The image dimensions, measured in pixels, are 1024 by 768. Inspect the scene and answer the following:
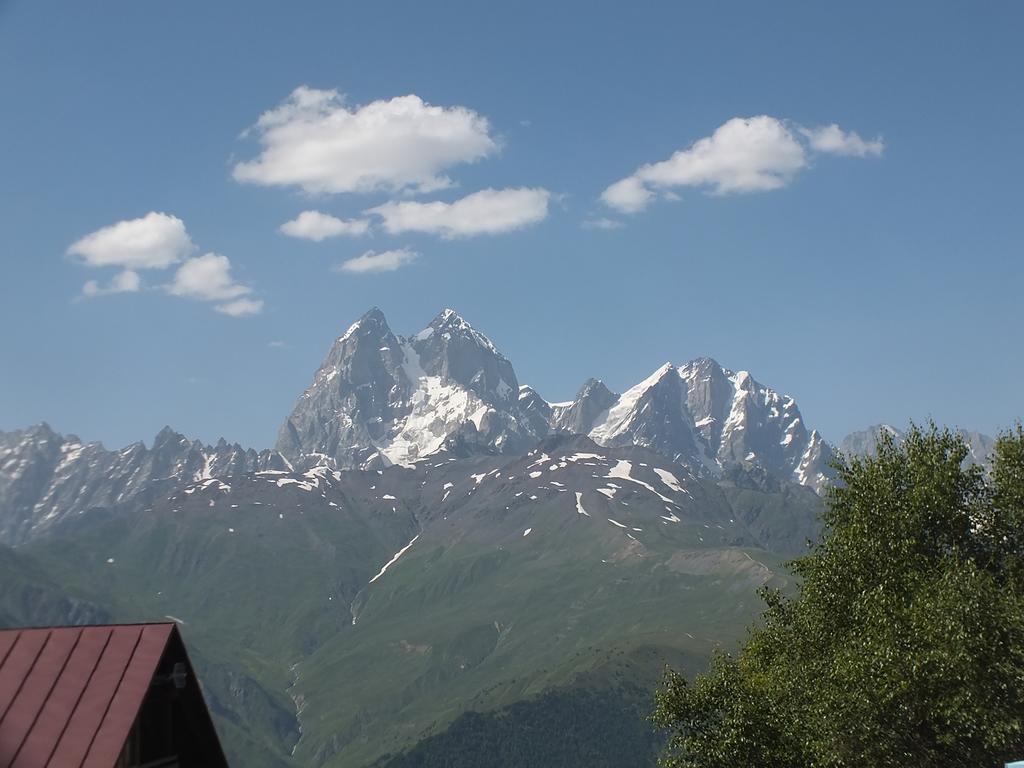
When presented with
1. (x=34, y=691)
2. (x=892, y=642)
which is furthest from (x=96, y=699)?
(x=892, y=642)

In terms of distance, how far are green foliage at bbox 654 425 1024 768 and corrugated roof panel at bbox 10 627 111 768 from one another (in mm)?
33314

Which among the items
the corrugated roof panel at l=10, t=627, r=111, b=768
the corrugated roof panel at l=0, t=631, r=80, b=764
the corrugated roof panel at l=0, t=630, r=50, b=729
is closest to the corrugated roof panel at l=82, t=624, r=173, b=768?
the corrugated roof panel at l=10, t=627, r=111, b=768

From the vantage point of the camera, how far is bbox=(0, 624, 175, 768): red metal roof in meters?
26.3

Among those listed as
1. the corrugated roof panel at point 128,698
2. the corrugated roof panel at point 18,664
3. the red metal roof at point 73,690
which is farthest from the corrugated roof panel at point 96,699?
the corrugated roof panel at point 18,664

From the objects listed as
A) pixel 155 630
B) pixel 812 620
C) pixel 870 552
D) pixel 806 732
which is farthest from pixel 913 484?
pixel 155 630

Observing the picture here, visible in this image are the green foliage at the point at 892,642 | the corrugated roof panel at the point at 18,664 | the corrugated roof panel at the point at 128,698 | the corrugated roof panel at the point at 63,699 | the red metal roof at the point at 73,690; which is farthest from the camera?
the green foliage at the point at 892,642

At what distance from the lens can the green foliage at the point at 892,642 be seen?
47406 mm

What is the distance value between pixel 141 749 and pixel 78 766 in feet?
9.84

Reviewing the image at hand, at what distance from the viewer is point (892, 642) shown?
4962 centimetres

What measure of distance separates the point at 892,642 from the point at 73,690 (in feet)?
116

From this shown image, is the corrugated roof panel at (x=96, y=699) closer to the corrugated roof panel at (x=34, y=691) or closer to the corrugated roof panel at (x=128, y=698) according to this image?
the corrugated roof panel at (x=128, y=698)

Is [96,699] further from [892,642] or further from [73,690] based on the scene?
[892,642]

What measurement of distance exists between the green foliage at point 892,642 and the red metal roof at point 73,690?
107ft

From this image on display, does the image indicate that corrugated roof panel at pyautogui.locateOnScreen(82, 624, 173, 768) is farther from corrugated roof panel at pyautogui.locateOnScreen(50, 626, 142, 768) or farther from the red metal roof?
corrugated roof panel at pyautogui.locateOnScreen(50, 626, 142, 768)
